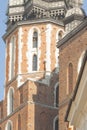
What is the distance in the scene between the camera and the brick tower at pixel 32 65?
47.5 metres

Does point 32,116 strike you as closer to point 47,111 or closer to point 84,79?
point 47,111

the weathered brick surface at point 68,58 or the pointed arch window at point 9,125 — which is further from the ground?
the weathered brick surface at point 68,58

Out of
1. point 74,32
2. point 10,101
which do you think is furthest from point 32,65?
point 74,32

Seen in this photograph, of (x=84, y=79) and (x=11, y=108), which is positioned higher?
(x=84, y=79)

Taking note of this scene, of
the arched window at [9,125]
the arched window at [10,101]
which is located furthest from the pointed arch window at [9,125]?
the arched window at [10,101]

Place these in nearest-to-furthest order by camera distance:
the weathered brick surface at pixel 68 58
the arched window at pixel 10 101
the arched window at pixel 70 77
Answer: the weathered brick surface at pixel 68 58 < the arched window at pixel 70 77 < the arched window at pixel 10 101

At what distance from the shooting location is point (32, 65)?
5119 centimetres

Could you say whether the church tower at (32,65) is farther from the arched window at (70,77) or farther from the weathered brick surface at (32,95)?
the arched window at (70,77)

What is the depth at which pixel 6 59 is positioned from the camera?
53.7m

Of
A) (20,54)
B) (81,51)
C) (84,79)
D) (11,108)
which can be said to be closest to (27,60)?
(20,54)

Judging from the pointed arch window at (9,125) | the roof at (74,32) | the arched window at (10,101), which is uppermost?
the roof at (74,32)

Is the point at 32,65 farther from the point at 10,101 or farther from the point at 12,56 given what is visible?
the point at 10,101

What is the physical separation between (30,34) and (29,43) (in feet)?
2.60

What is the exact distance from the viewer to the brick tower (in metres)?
47.5
